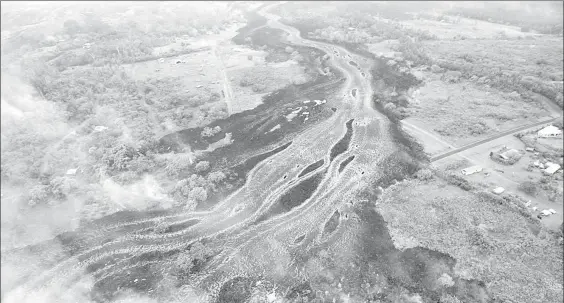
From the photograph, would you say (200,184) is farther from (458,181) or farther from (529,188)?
(529,188)

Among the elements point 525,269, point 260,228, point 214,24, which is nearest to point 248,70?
point 214,24

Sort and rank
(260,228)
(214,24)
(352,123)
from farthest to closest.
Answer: (214,24)
(352,123)
(260,228)

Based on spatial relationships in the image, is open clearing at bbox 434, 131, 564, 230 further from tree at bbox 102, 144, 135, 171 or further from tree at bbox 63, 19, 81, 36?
tree at bbox 63, 19, 81, 36

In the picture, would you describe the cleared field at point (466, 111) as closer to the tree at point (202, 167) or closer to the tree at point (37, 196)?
the tree at point (202, 167)

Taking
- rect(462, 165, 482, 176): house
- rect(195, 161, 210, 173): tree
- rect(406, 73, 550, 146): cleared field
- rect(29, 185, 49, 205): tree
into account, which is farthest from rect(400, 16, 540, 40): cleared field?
rect(29, 185, 49, 205): tree

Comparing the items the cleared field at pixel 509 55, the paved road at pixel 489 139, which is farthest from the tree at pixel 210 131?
the cleared field at pixel 509 55

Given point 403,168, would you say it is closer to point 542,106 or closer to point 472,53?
point 542,106
